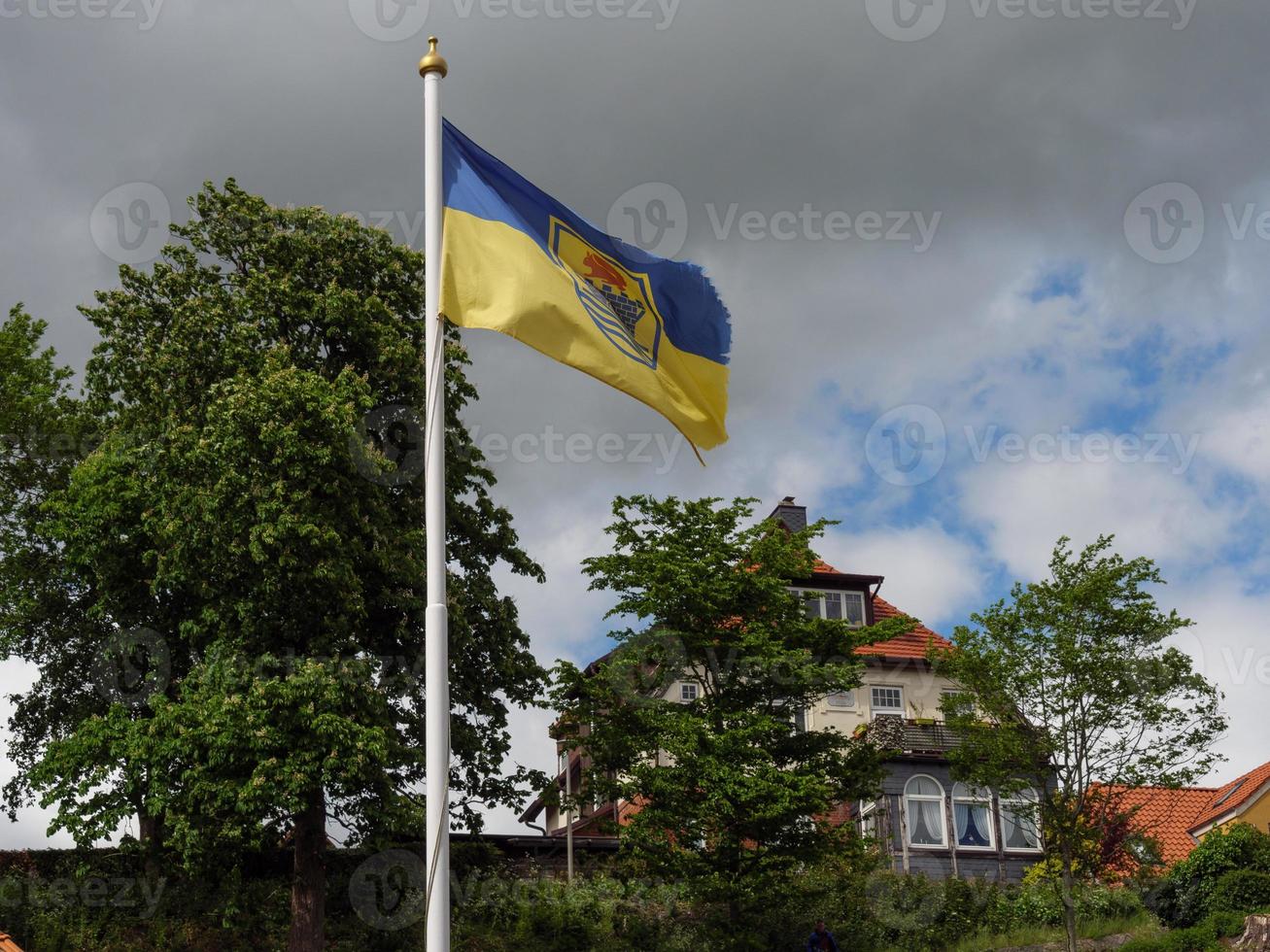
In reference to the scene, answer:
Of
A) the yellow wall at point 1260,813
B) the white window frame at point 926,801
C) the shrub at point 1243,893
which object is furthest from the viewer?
the yellow wall at point 1260,813

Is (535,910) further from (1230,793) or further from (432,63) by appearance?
(1230,793)

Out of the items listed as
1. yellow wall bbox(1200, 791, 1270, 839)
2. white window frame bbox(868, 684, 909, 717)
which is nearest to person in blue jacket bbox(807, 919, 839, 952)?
white window frame bbox(868, 684, 909, 717)

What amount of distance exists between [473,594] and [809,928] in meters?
12.1

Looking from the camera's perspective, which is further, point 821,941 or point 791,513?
point 791,513

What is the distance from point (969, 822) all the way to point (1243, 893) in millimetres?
13601

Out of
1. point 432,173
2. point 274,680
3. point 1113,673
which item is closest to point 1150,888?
point 1113,673

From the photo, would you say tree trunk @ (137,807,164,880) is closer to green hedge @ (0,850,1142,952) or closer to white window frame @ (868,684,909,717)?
green hedge @ (0,850,1142,952)

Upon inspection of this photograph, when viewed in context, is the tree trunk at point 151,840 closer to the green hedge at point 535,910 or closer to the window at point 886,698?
the green hedge at point 535,910

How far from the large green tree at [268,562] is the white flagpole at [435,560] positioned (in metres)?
16.0

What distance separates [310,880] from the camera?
28.5 metres

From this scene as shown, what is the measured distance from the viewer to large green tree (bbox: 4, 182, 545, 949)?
26.6 meters

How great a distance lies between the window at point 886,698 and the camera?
50.4 metres

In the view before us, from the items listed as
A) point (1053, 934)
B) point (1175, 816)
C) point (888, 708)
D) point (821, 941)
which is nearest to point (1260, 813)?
point (1175, 816)

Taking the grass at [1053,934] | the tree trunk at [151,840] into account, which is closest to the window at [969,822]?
the grass at [1053,934]
